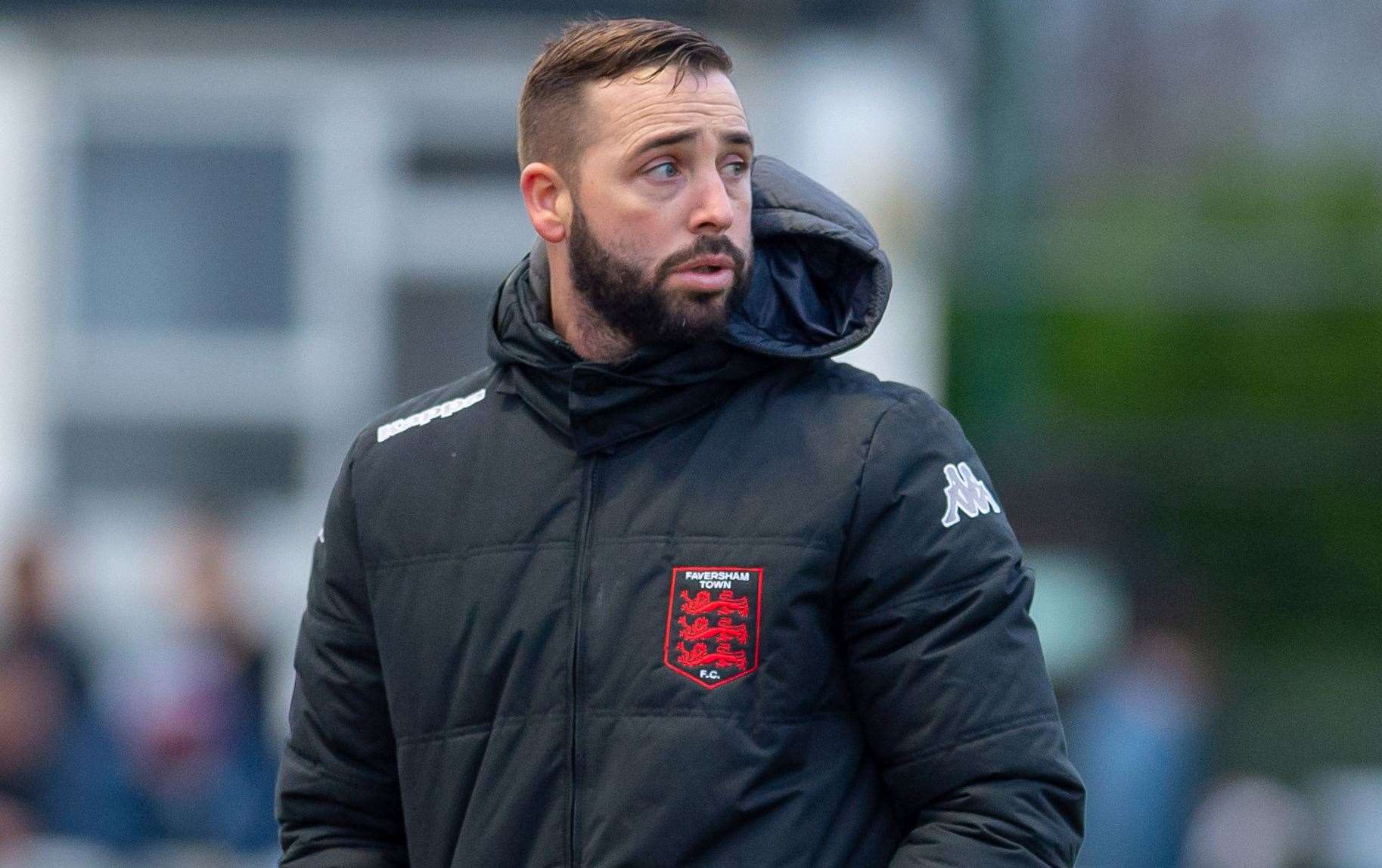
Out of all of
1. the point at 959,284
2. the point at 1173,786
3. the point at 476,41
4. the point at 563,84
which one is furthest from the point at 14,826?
the point at 959,284

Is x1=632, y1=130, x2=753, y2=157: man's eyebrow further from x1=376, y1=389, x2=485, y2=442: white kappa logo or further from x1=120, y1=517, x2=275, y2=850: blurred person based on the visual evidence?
x1=120, y1=517, x2=275, y2=850: blurred person

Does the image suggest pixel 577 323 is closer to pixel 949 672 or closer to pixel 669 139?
pixel 669 139

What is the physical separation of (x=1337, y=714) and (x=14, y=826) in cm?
717

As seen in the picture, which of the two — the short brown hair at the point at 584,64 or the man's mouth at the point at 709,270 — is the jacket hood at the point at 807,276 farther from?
the short brown hair at the point at 584,64

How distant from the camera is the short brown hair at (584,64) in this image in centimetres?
270

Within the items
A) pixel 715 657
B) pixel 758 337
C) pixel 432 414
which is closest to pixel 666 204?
pixel 758 337

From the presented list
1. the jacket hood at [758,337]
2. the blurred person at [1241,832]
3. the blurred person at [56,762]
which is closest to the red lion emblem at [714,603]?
the jacket hood at [758,337]

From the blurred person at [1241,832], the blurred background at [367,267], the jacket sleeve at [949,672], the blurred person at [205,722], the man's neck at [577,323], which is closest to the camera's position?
the jacket sleeve at [949,672]

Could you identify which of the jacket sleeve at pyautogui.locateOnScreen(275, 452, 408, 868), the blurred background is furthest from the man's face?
the blurred background

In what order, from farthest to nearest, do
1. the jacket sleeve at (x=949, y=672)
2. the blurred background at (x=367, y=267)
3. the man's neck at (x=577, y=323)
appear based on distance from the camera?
the blurred background at (x=367, y=267) < the man's neck at (x=577, y=323) < the jacket sleeve at (x=949, y=672)

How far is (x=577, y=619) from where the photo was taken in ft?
8.52

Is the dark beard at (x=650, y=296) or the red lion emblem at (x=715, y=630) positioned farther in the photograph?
the dark beard at (x=650, y=296)

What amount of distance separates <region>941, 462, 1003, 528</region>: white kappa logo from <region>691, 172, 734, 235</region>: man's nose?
0.40m

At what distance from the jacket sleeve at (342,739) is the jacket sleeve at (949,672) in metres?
0.64
